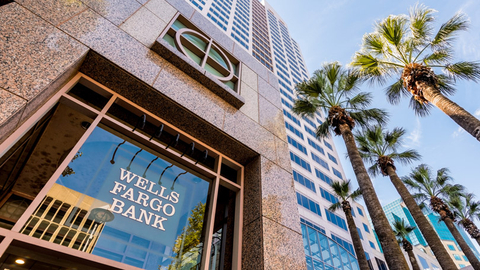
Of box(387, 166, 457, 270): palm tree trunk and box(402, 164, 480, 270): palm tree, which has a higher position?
box(402, 164, 480, 270): palm tree

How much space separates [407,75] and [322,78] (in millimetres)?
3443

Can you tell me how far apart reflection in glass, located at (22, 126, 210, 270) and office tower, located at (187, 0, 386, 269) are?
1310cm

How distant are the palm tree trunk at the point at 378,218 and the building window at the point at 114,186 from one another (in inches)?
219

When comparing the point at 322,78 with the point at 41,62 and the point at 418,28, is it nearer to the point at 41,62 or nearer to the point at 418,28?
the point at 418,28

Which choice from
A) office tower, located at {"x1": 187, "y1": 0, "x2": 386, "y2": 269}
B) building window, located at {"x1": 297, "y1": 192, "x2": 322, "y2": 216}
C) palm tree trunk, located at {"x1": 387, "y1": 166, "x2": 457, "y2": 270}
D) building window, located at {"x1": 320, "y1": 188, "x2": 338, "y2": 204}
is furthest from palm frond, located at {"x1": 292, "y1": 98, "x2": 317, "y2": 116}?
building window, located at {"x1": 320, "y1": 188, "x2": 338, "y2": 204}

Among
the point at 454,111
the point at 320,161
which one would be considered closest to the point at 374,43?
the point at 454,111

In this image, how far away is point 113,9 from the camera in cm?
452

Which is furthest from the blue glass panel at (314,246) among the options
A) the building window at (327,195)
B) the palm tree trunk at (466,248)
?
Answer: the building window at (327,195)

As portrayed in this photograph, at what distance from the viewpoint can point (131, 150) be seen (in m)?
4.00

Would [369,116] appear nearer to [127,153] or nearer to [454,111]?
[454,111]

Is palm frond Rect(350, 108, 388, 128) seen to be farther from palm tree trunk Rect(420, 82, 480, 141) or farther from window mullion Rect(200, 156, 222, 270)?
window mullion Rect(200, 156, 222, 270)

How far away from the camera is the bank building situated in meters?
2.82

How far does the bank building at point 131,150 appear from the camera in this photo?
2824 mm

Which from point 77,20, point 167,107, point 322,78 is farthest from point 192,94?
point 322,78
